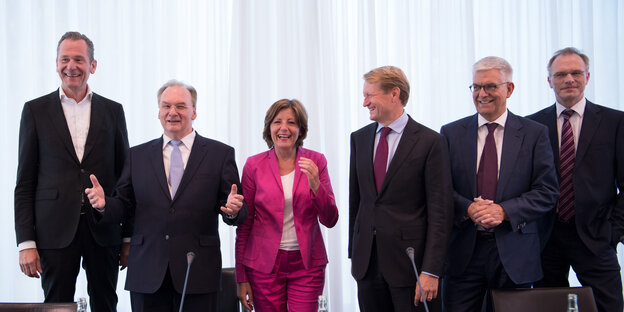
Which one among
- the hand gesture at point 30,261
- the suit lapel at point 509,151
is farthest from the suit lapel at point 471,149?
the hand gesture at point 30,261

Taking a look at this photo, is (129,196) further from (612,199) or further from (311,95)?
(612,199)

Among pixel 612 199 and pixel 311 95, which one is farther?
pixel 311 95

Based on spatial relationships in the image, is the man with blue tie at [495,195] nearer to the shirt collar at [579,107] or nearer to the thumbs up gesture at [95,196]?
the shirt collar at [579,107]

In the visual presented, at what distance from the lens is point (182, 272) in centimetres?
218

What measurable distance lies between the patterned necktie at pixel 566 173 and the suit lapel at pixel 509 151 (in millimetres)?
402

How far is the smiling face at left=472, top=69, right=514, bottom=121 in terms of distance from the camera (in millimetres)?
2359

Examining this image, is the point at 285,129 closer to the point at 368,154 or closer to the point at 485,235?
the point at 368,154

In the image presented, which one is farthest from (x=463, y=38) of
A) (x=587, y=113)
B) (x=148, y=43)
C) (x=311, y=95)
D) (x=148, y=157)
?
(x=148, y=157)

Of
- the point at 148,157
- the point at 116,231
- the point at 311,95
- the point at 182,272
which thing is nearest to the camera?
the point at 182,272

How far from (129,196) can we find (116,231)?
0.25 m

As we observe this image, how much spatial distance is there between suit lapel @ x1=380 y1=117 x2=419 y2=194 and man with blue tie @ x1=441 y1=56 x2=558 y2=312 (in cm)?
30

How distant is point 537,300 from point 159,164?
1.69m

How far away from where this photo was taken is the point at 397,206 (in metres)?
2.21

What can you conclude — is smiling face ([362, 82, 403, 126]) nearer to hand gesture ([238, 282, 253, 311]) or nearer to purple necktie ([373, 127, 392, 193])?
purple necktie ([373, 127, 392, 193])
